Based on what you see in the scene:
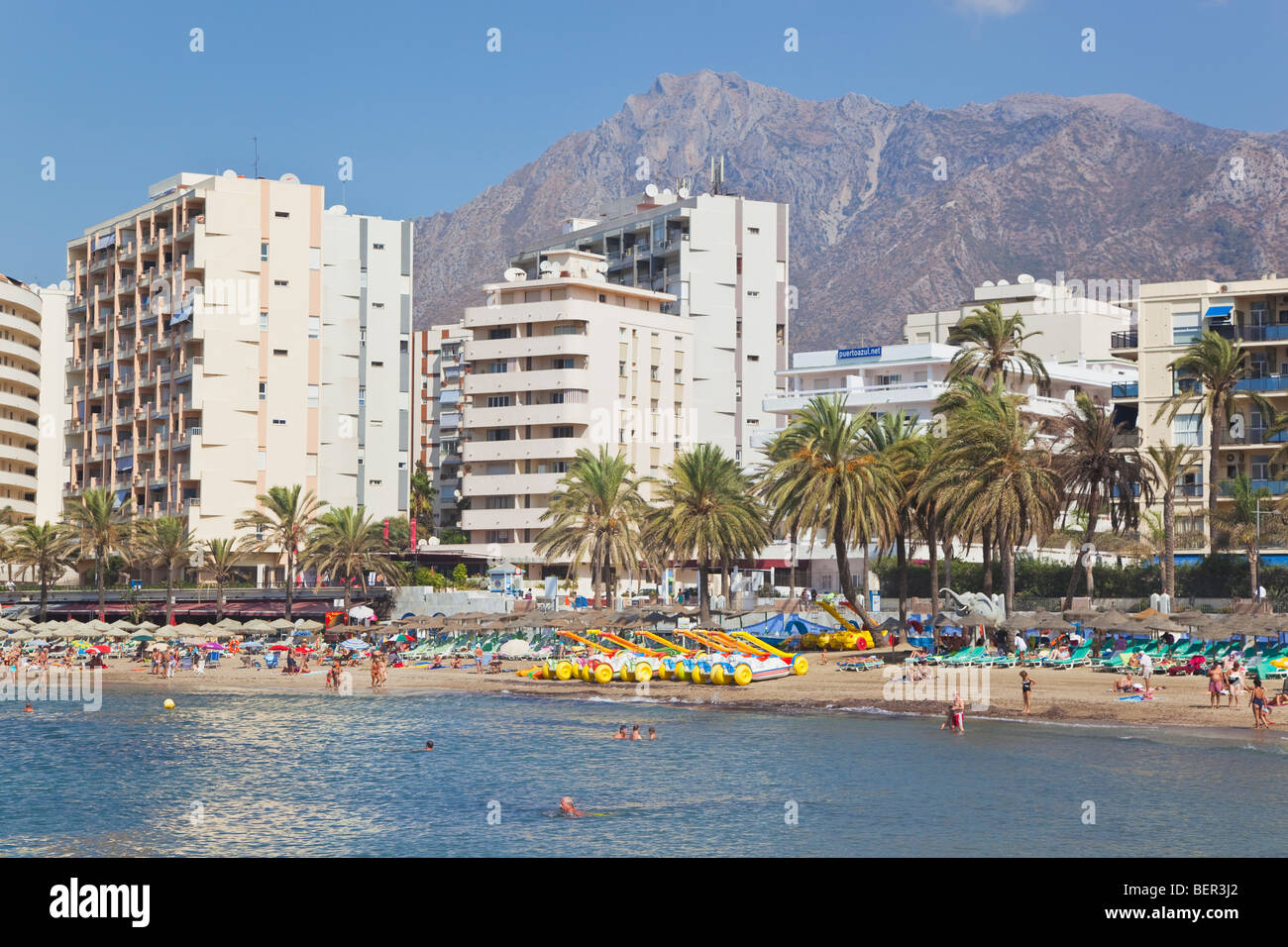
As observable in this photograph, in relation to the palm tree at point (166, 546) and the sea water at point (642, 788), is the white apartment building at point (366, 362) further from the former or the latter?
the sea water at point (642, 788)

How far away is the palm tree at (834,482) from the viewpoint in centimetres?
6569

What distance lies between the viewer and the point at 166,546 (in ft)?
313

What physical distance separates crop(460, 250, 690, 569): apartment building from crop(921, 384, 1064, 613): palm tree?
4972 centimetres

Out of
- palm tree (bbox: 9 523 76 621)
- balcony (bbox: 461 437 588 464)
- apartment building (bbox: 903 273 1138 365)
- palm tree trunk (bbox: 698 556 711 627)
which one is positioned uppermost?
apartment building (bbox: 903 273 1138 365)

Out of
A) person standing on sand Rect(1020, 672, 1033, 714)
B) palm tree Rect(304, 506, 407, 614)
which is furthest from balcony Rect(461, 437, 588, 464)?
person standing on sand Rect(1020, 672, 1033, 714)

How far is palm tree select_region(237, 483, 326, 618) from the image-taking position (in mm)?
93875

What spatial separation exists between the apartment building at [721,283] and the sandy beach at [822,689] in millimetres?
54658

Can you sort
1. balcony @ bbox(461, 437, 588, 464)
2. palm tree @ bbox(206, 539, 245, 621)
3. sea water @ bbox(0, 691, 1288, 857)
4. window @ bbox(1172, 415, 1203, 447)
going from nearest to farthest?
sea water @ bbox(0, 691, 1288, 857), window @ bbox(1172, 415, 1203, 447), palm tree @ bbox(206, 539, 245, 621), balcony @ bbox(461, 437, 588, 464)

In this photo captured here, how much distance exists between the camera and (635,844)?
1125 inches

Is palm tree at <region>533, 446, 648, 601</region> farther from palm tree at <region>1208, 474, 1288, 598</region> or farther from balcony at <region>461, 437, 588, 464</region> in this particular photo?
palm tree at <region>1208, 474, 1288, 598</region>
